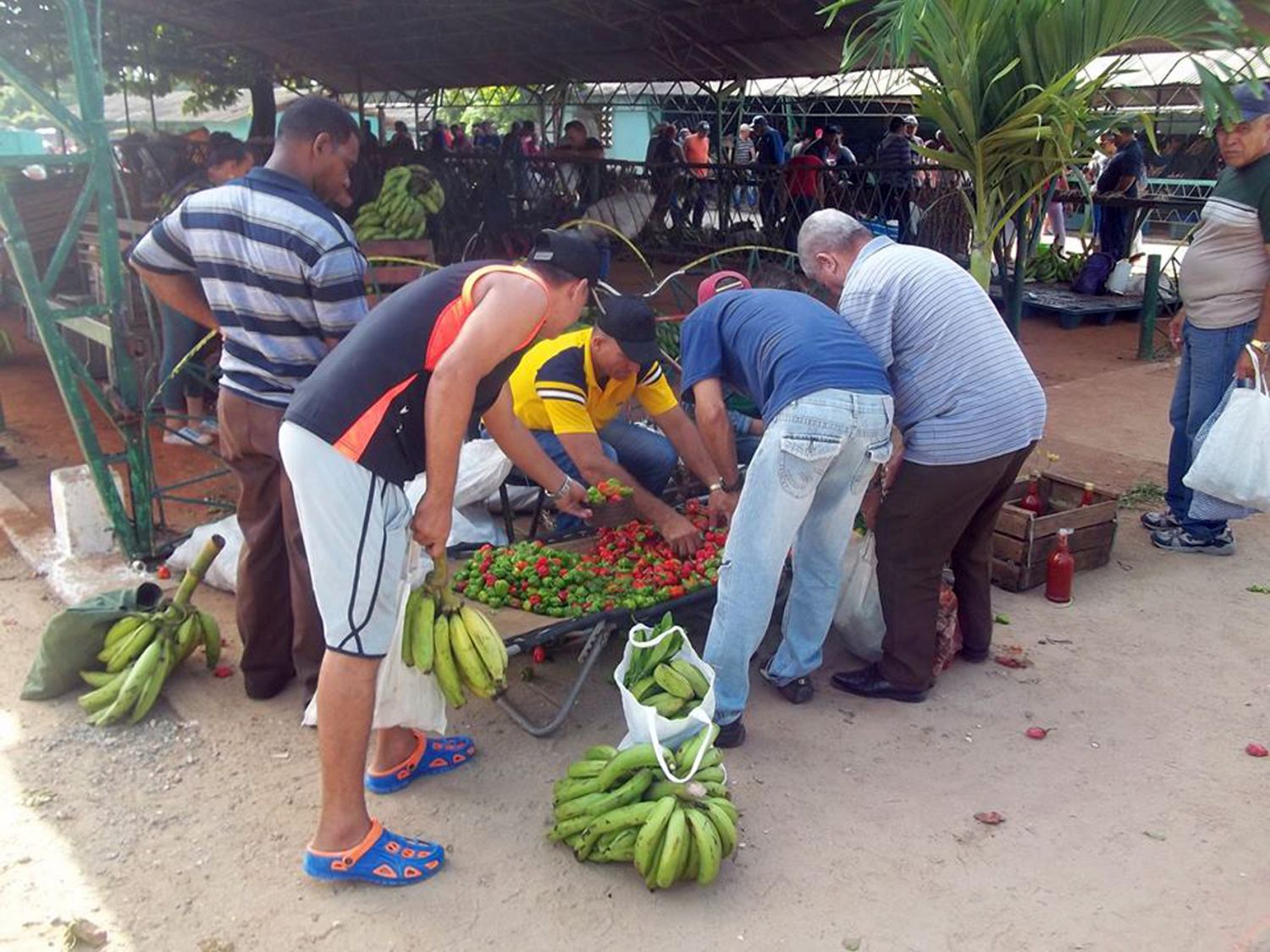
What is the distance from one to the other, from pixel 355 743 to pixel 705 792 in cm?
100

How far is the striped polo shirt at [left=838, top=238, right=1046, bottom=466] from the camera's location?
3.85 meters

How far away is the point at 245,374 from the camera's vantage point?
12.2ft

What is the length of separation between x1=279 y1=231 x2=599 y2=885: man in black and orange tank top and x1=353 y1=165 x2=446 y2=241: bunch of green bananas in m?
6.60

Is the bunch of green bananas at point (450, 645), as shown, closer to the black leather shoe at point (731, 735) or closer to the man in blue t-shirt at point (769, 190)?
the black leather shoe at point (731, 735)

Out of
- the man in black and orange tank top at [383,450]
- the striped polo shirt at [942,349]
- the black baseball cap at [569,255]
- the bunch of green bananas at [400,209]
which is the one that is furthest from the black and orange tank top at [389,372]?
the bunch of green bananas at [400,209]

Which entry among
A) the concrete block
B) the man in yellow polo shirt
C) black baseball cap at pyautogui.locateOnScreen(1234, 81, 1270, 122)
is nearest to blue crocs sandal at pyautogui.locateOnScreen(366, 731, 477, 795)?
the man in yellow polo shirt

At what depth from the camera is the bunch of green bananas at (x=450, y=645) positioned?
317cm

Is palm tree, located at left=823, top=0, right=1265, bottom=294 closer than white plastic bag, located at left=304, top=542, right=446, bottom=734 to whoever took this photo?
No

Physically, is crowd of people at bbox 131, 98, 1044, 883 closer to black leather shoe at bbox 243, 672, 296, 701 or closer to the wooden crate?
black leather shoe at bbox 243, 672, 296, 701

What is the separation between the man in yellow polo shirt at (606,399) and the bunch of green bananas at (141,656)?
1.64 metres

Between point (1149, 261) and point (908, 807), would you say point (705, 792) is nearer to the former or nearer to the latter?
point (908, 807)

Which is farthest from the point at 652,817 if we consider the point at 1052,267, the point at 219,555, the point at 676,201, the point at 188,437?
the point at 1052,267

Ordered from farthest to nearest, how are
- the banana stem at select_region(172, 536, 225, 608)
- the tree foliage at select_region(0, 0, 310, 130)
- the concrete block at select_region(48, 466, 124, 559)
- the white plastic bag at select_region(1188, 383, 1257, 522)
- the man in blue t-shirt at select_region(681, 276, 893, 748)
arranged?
the tree foliage at select_region(0, 0, 310, 130) → the white plastic bag at select_region(1188, 383, 1257, 522) → the concrete block at select_region(48, 466, 124, 559) → the banana stem at select_region(172, 536, 225, 608) → the man in blue t-shirt at select_region(681, 276, 893, 748)

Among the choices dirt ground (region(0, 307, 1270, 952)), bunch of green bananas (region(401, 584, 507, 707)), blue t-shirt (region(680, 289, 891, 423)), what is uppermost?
blue t-shirt (region(680, 289, 891, 423))
